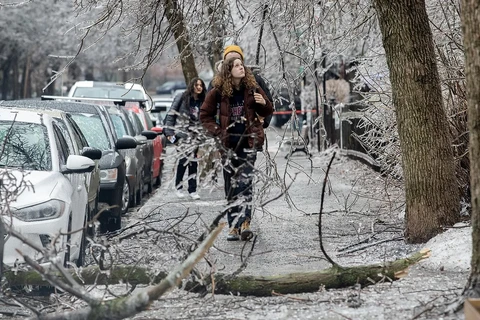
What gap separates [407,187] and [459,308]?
3.01 metres

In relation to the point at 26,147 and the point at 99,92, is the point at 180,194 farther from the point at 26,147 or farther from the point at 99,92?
the point at 99,92

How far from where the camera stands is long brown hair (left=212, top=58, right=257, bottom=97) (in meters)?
10.1

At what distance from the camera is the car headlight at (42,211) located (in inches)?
314

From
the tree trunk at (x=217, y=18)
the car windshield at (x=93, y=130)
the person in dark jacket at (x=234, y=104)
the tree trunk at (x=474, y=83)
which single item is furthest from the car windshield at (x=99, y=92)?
the tree trunk at (x=474, y=83)

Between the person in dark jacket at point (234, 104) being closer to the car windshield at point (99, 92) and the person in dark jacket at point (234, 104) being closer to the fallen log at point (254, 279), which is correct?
the fallen log at point (254, 279)

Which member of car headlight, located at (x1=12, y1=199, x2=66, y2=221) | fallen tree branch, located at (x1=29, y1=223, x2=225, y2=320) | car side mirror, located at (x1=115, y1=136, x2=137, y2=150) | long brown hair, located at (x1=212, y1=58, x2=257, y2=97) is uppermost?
long brown hair, located at (x1=212, y1=58, x2=257, y2=97)

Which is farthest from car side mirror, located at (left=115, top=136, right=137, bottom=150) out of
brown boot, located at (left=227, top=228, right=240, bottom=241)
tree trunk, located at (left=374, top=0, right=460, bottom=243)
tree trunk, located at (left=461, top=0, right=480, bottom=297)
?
tree trunk, located at (left=461, top=0, right=480, bottom=297)

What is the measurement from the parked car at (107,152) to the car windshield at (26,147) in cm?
216

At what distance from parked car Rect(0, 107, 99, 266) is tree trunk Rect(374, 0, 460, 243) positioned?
282 cm

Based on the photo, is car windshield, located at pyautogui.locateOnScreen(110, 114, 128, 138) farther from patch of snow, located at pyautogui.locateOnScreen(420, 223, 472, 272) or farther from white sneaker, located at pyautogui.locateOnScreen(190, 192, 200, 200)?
patch of snow, located at pyautogui.locateOnScreen(420, 223, 472, 272)

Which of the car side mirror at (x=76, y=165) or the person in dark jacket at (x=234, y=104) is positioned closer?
the car side mirror at (x=76, y=165)

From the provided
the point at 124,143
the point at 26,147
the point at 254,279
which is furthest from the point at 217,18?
the point at 254,279

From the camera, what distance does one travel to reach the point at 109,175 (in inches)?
Result: 502

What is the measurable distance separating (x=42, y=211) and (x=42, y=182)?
41cm
